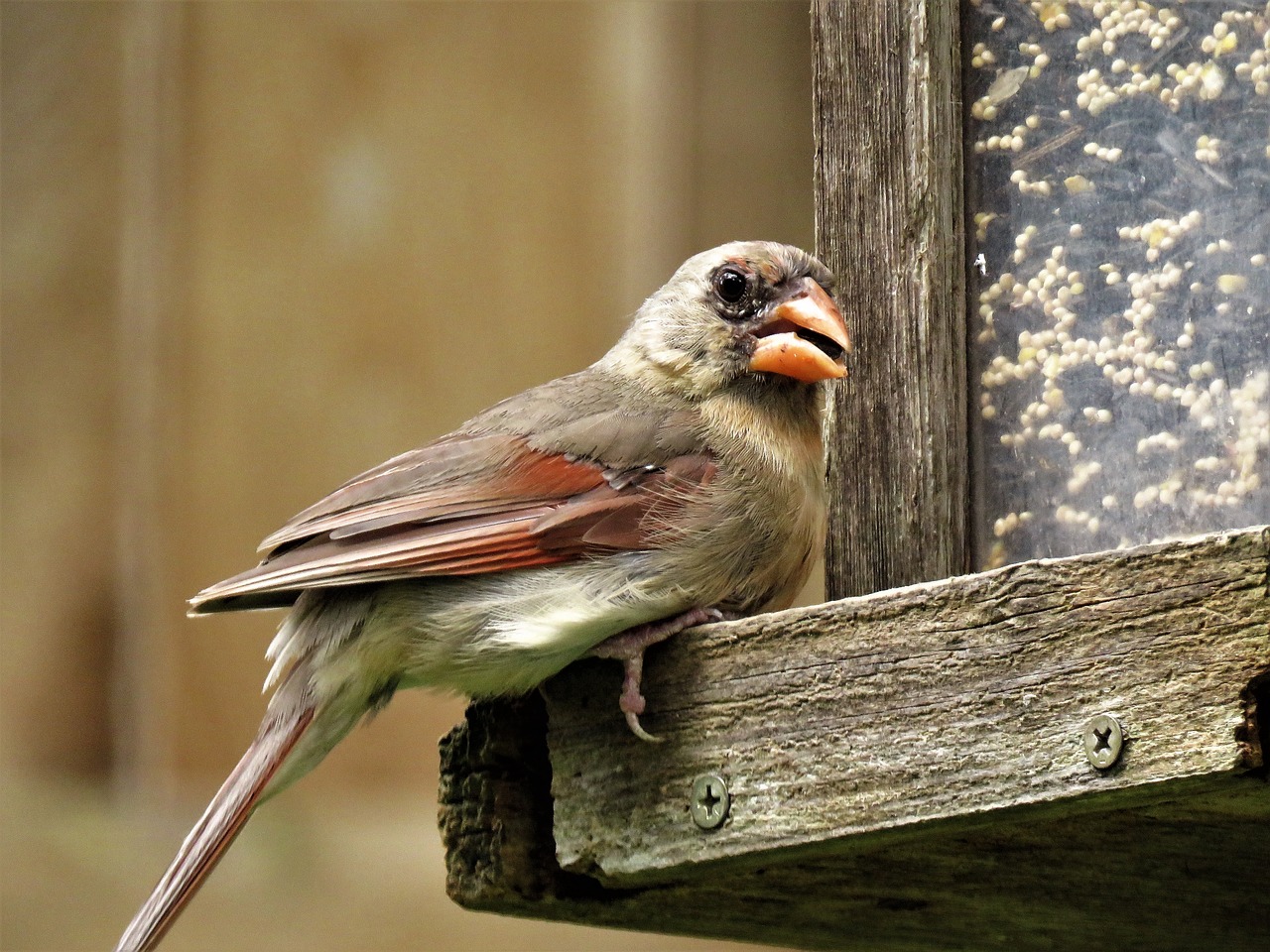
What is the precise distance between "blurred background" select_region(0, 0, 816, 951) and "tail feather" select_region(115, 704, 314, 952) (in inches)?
69.3

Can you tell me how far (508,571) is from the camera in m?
2.90

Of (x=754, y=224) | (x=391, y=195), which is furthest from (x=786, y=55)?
(x=391, y=195)

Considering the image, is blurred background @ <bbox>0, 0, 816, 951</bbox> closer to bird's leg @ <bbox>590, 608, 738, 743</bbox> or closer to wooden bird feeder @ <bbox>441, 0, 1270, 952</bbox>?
wooden bird feeder @ <bbox>441, 0, 1270, 952</bbox>

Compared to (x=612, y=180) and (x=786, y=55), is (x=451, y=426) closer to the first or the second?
(x=612, y=180)

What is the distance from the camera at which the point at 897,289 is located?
292 cm

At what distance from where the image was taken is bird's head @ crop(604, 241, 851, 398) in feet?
10.3

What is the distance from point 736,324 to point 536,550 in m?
0.75

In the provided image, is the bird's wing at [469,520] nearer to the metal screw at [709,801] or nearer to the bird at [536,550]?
the bird at [536,550]

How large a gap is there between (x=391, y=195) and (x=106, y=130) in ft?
2.85

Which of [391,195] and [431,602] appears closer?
[431,602]

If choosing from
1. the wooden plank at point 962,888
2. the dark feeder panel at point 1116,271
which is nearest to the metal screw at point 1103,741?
the wooden plank at point 962,888

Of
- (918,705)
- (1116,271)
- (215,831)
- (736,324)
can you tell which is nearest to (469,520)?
(215,831)

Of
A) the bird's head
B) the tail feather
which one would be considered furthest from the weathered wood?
the tail feather

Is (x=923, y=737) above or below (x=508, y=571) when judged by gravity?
below
